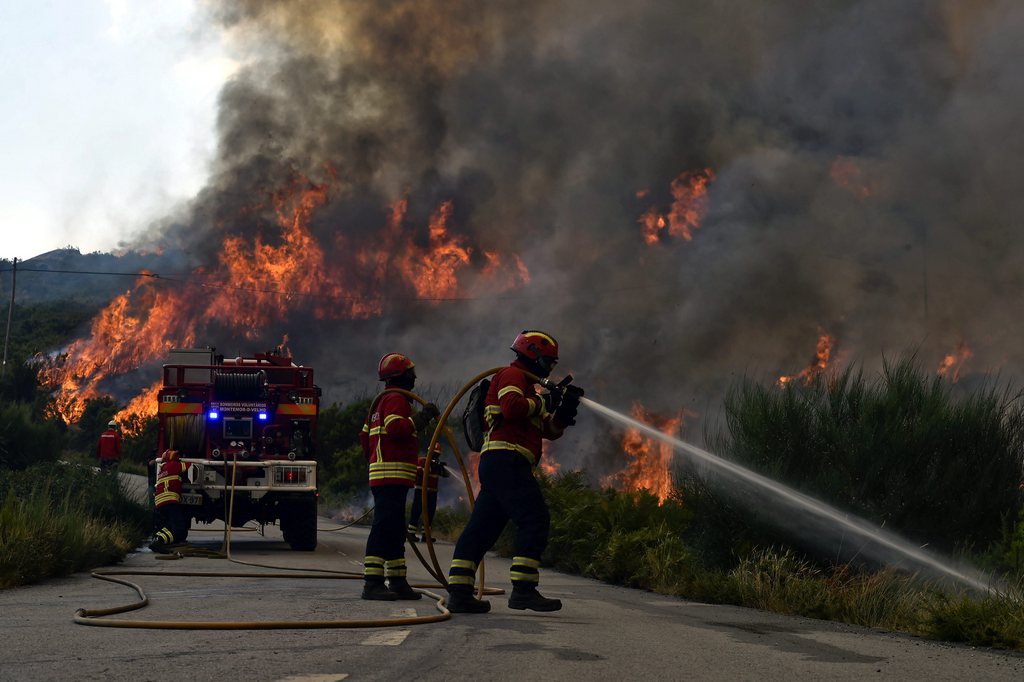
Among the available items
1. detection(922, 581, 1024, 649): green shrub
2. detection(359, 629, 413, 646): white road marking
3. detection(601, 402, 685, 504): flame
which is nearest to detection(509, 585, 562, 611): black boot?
detection(359, 629, 413, 646): white road marking

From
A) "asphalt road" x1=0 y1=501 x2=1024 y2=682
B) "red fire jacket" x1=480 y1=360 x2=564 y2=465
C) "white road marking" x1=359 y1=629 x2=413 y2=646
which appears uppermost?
"red fire jacket" x1=480 y1=360 x2=564 y2=465

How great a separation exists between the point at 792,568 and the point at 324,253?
149 feet

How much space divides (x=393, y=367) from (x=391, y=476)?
3.20 feet

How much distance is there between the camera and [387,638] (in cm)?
677

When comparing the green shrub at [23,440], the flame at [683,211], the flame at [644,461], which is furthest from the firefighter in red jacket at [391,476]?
the flame at [683,211]

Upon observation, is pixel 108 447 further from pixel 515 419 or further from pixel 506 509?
pixel 515 419

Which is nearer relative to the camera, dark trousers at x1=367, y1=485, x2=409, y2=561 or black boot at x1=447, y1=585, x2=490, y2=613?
black boot at x1=447, y1=585, x2=490, y2=613

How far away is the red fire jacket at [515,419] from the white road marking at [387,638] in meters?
1.88

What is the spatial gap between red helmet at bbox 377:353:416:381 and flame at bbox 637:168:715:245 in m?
34.9

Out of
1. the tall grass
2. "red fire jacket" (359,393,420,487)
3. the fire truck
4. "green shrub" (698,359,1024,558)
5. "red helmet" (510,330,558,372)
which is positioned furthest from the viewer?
the fire truck

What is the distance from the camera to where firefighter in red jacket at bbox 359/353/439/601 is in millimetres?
9367

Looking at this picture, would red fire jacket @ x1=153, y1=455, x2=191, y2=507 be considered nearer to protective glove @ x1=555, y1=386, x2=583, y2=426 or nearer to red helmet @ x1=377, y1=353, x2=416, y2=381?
red helmet @ x1=377, y1=353, x2=416, y2=381

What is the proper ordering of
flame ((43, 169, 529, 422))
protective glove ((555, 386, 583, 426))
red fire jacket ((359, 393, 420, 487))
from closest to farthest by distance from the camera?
protective glove ((555, 386, 583, 426)) → red fire jacket ((359, 393, 420, 487)) → flame ((43, 169, 529, 422))

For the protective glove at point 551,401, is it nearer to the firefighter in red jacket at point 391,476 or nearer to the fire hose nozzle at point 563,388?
the fire hose nozzle at point 563,388
